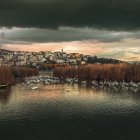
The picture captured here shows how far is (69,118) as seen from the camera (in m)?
73.9

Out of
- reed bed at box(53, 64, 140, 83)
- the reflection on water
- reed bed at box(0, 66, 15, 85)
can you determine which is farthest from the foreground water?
reed bed at box(53, 64, 140, 83)

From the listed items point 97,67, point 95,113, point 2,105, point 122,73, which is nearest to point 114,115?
point 95,113

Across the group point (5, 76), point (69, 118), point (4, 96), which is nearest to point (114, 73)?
point (5, 76)

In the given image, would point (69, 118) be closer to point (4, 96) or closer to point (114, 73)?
point (4, 96)

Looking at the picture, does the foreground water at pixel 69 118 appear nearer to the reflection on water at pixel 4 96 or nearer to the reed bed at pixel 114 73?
the reflection on water at pixel 4 96

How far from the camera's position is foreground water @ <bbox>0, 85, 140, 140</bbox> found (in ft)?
201

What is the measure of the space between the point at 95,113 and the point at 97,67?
105 meters

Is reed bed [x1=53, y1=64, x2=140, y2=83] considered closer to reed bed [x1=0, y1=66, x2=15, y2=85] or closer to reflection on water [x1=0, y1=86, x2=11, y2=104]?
reed bed [x1=0, y1=66, x2=15, y2=85]

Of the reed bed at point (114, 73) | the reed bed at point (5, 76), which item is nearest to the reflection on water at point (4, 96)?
the reed bed at point (5, 76)

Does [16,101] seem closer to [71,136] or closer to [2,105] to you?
[2,105]

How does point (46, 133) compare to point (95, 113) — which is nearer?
point (46, 133)

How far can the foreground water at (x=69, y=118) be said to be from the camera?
61.4m

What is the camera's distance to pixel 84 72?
191 m

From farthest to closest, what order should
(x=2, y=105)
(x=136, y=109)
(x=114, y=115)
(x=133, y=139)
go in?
1. (x=2, y=105)
2. (x=136, y=109)
3. (x=114, y=115)
4. (x=133, y=139)
